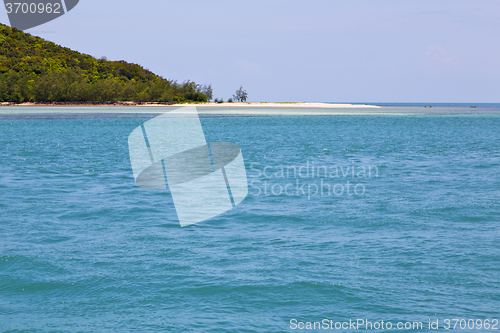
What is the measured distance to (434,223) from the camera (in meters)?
13.3

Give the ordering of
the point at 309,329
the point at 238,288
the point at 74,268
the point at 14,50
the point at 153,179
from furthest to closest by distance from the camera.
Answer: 1. the point at 14,50
2. the point at 153,179
3. the point at 74,268
4. the point at 238,288
5. the point at 309,329

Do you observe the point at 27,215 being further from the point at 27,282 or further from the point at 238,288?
the point at 238,288

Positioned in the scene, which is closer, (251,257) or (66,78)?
(251,257)

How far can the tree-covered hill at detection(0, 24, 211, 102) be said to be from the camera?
130625 millimetres

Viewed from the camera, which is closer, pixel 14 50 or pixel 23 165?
pixel 23 165

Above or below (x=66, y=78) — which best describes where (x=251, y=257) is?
below

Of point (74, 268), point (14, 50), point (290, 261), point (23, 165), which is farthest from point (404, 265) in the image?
point (14, 50)

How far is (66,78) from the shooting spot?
138500mm

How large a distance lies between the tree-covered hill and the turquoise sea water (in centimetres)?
12230

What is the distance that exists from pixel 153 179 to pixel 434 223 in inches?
480

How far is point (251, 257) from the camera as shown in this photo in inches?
407

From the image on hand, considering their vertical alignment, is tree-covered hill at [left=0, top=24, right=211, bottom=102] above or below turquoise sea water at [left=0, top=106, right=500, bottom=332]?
above

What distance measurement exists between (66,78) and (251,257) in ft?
463

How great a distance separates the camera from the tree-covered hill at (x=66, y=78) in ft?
429
